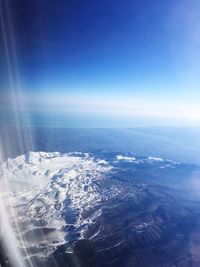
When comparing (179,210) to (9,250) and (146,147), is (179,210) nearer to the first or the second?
(9,250)

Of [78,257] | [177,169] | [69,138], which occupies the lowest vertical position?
[177,169]

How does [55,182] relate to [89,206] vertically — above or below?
above

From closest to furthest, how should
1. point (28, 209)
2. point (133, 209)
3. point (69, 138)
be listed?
point (28, 209), point (133, 209), point (69, 138)

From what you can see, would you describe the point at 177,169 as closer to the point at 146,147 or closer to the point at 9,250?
the point at 146,147

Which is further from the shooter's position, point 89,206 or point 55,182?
point 55,182

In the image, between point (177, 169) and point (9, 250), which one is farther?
point (177, 169)

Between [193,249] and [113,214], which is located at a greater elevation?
[113,214]

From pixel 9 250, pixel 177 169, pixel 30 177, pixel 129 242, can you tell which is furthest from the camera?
pixel 177 169

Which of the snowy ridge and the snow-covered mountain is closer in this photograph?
the snow-covered mountain

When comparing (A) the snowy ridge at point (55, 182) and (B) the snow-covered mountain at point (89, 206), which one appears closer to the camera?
(B) the snow-covered mountain at point (89, 206)

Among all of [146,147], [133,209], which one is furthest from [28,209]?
[146,147]
